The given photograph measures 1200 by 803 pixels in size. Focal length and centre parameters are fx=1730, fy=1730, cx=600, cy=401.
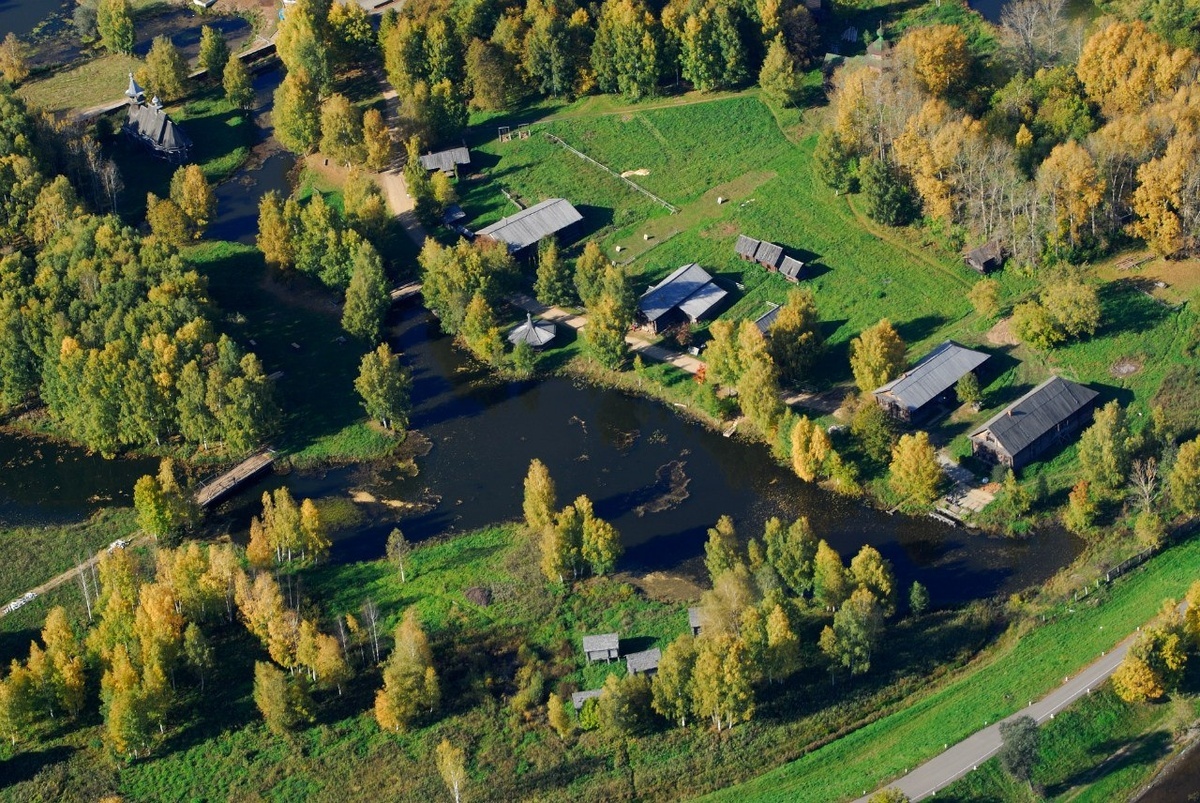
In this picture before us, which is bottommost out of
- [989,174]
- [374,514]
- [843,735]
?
[843,735]

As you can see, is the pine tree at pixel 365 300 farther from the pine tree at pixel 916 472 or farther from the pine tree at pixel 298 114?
the pine tree at pixel 916 472

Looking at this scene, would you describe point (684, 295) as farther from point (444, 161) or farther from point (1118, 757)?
point (1118, 757)

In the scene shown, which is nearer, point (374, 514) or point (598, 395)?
point (374, 514)

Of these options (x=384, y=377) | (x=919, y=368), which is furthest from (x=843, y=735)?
(x=384, y=377)

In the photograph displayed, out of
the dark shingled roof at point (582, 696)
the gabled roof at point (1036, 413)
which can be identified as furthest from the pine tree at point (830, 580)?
the gabled roof at point (1036, 413)

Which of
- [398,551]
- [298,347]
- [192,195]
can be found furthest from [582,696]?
[192,195]

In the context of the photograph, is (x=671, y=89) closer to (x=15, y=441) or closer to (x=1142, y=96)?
(x=1142, y=96)

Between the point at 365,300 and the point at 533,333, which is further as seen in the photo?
the point at 533,333
